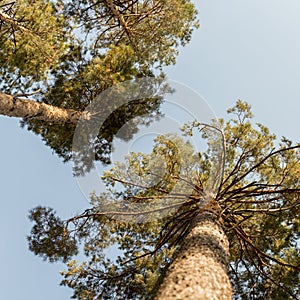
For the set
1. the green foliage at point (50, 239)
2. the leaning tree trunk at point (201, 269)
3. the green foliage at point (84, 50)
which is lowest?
the leaning tree trunk at point (201, 269)

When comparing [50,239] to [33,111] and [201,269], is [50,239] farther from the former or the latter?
[201,269]

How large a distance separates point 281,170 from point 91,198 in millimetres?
3929

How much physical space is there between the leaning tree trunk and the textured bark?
4.20 meters

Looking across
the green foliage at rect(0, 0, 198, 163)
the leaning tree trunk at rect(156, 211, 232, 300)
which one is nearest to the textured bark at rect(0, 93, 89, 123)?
the green foliage at rect(0, 0, 198, 163)

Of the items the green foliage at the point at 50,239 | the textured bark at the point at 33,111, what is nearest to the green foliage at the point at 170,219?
the green foliage at the point at 50,239

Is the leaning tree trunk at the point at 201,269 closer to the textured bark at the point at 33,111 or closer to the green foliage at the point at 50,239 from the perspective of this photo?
the green foliage at the point at 50,239

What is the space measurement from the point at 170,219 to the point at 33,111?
3704 mm

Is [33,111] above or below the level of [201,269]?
above

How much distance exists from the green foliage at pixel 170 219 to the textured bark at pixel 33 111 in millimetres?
1753

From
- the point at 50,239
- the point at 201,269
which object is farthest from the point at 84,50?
the point at 201,269

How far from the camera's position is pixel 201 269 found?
3.95 m

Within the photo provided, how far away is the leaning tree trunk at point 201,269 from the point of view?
11.4 ft

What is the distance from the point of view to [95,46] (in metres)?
9.28

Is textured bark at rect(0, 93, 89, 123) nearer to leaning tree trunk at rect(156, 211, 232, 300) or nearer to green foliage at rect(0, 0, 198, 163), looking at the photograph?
green foliage at rect(0, 0, 198, 163)
